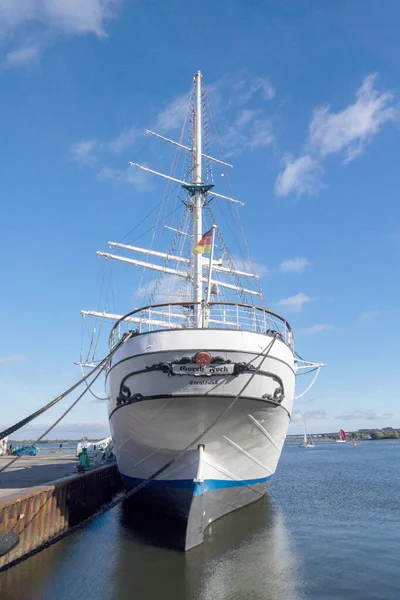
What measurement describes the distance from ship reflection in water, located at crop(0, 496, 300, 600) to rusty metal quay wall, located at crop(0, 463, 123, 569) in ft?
1.42

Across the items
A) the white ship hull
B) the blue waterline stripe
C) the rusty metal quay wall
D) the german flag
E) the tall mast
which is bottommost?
the rusty metal quay wall

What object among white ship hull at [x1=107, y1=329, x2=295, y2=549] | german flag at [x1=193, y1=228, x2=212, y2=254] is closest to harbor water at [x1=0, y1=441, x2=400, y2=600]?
white ship hull at [x1=107, y1=329, x2=295, y2=549]

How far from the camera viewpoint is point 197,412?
36.1 feet

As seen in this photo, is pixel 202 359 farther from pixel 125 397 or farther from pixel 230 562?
pixel 230 562

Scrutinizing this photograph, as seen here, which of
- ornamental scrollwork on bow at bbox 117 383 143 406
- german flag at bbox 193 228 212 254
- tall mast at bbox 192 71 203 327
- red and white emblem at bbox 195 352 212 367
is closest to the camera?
red and white emblem at bbox 195 352 212 367

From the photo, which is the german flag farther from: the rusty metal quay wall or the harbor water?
the rusty metal quay wall

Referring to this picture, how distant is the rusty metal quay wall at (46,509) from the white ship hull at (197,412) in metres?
2.69

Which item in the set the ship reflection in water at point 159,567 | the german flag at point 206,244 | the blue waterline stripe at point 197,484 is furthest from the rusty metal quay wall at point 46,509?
the german flag at point 206,244

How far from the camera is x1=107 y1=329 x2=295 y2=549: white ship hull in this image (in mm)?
10922

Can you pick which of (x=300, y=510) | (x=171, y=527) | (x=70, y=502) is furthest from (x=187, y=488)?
(x=300, y=510)

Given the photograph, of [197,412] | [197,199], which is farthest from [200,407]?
[197,199]

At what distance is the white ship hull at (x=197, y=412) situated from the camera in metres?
10.9

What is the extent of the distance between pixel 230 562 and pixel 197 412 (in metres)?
3.45

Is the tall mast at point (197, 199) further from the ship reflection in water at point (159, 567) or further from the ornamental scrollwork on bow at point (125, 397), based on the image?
the ship reflection in water at point (159, 567)
